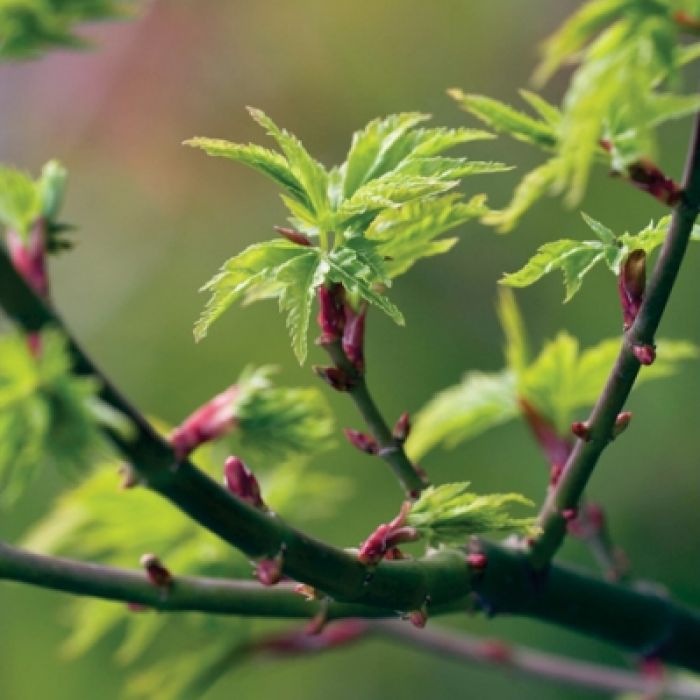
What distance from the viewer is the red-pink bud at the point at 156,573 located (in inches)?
18.4

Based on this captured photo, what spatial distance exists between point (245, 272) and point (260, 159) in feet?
0.15

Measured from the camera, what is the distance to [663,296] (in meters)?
0.43

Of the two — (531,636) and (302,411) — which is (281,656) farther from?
(531,636)

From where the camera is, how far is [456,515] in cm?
46

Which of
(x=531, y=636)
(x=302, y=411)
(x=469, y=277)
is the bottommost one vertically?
(x=531, y=636)

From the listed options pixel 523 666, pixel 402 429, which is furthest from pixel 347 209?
pixel 523 666

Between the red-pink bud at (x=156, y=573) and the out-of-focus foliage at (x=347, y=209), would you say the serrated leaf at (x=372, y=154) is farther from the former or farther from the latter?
the red-pink bud at (x=156, y=573)

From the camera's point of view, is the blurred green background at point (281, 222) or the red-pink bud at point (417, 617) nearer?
the red-pink bud at point (417, 617)

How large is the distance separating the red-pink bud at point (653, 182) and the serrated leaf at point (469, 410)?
27 cm

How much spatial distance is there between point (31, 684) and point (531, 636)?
738 millimetres

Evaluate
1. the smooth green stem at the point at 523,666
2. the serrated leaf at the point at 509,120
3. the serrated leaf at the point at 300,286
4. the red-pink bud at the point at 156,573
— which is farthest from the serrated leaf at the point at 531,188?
the smooth green stem at the point at 523,666

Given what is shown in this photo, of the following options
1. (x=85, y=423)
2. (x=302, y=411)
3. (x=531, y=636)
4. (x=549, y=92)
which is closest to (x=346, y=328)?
(x=302, y=411)

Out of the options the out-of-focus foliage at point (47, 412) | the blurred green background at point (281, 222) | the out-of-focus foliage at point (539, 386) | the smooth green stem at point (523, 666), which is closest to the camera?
the out-of-focus foliage at point (47, 412)

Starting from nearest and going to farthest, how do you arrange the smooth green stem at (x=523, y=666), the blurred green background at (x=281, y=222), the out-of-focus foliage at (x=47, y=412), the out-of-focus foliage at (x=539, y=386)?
1. the out-of-focus foliage at (x=47, y=412)
2. the out-of-focus foliage at (x=539, y=386)
3. the smooth green stem at (x=523, y=666)
4. the blurred green background at (x=281, y=222)
